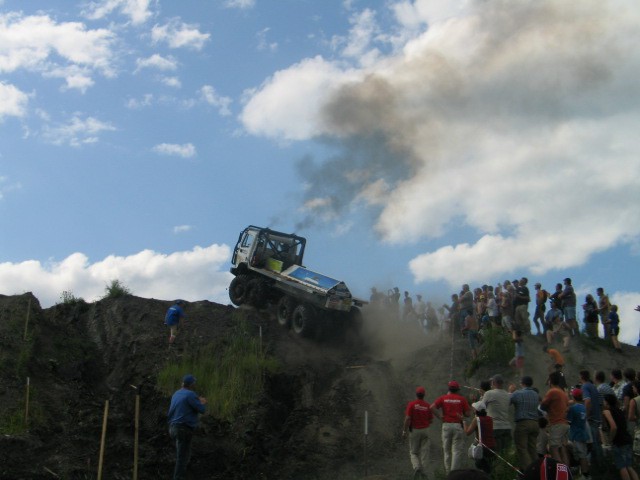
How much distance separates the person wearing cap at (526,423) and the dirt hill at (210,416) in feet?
8.71

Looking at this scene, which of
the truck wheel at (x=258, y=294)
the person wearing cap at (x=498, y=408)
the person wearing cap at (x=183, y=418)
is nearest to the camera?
the person wearing cap at (x=498, y=408)

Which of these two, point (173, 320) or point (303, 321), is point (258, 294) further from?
point (173, 320)

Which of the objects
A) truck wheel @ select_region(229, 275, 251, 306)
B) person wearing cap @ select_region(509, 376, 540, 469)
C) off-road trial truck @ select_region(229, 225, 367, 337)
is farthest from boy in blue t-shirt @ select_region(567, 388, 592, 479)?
truck wheel @ select_region(229, 275, 251, 306)

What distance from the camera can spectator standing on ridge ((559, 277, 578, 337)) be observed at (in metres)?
18.0

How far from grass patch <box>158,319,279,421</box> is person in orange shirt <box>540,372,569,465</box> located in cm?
811

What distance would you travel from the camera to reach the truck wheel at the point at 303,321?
2208 cm

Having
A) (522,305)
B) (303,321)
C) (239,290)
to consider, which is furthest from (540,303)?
(239,290)

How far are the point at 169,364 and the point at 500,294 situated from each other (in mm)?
9018

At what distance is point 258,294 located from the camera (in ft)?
80.9

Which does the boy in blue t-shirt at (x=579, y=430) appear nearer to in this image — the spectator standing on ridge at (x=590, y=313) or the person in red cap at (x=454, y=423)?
the person in red cap at (x=454, y=423)

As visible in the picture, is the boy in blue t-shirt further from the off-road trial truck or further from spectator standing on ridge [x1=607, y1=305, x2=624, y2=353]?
the off-road trial truck

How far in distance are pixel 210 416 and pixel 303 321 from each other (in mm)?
6518

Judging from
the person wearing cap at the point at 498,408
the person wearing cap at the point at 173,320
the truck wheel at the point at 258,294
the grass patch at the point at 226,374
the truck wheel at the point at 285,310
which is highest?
the truck wheel at the point at 258,294

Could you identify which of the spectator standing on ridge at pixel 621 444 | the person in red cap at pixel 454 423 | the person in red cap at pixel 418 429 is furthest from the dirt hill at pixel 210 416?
the spectator standing on ridge at pixel 621 444
